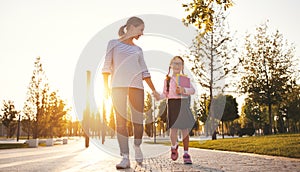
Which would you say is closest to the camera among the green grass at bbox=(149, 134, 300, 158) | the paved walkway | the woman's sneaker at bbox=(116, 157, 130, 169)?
the woman's sneaker at bbox=(116, 157, 130, 169)

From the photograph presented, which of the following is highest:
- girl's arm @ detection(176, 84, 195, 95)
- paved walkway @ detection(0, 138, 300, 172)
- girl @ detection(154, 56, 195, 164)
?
girl's arm @ detection(176, 84, 195, 95)

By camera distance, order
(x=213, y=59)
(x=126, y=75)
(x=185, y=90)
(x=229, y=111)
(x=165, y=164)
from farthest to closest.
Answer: (x=229, y=111)
(x=213, y=59)
(x=185, y=90)
(x=165, y=164)
(x=126, y=75)

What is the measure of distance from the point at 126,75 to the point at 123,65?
175 millimetres

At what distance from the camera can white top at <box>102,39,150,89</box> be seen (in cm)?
493

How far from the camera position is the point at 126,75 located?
4.94 m

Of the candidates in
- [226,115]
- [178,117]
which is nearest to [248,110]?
[226,115]

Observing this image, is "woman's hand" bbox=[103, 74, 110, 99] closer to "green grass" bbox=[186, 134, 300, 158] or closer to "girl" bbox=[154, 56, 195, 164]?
"girl" bbox=[154, 56, 195, 164]

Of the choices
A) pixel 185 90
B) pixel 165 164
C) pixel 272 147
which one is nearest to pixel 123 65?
pixel 185 90

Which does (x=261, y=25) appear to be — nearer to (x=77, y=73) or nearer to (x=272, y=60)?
(x=272, y=60)

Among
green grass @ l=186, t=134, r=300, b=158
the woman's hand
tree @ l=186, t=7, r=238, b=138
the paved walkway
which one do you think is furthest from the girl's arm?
tree @ l=186, t=7, r=238, b=138

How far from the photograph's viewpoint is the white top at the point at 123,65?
4934 mm

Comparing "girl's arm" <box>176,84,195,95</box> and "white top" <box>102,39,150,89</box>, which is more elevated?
"white top" <box>102,39,150,89</box>

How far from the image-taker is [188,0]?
838 centimetres

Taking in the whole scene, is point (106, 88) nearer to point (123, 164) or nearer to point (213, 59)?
point (123, 164)
